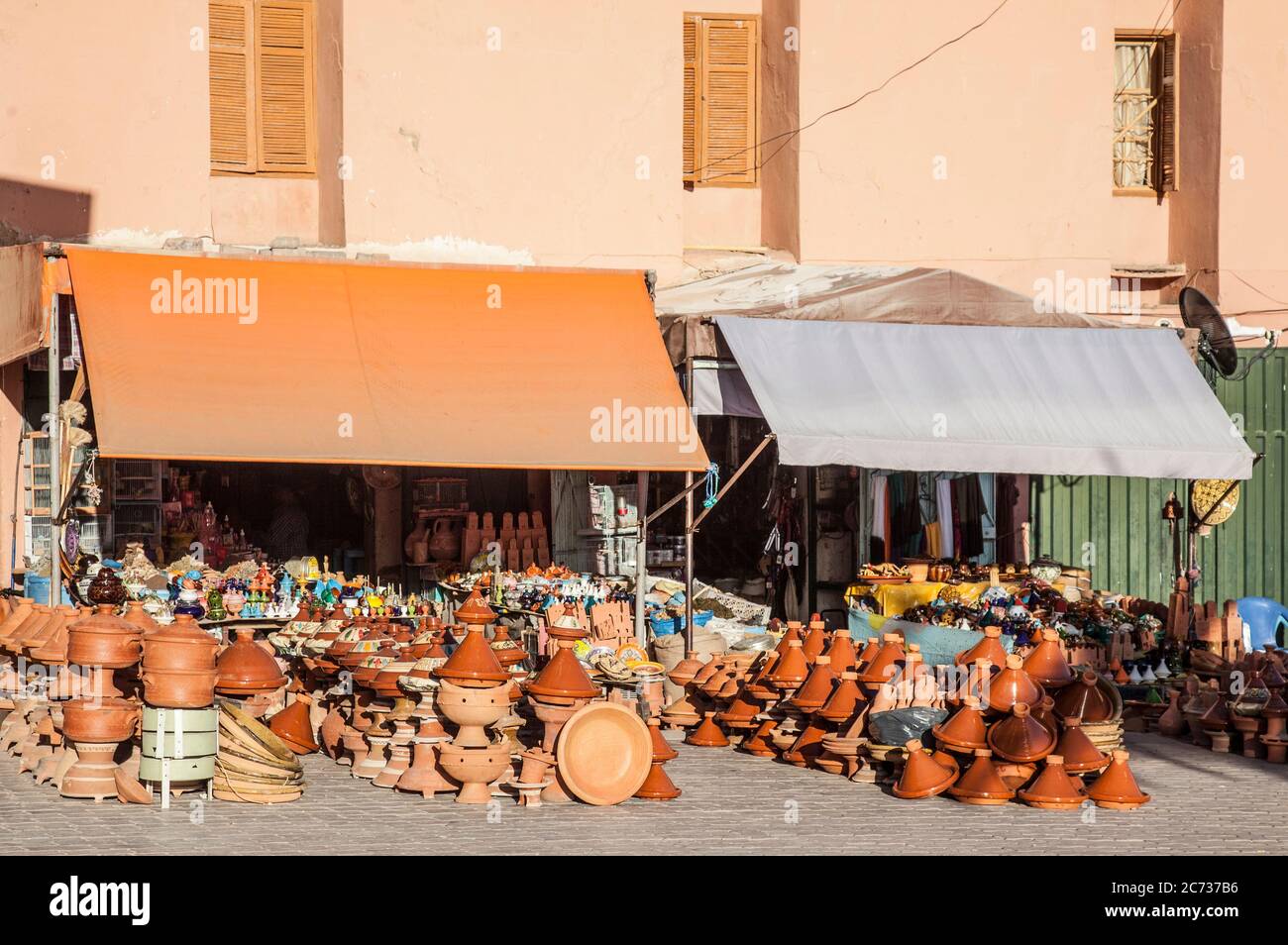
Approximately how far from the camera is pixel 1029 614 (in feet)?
43.0

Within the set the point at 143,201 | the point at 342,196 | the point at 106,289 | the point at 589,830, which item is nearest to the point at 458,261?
the point at 342,196

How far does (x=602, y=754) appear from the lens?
945 cm

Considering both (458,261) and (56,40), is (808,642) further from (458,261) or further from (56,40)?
(56,40)

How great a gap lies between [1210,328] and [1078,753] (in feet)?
18.8

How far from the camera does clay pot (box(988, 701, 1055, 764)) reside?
30.9ft

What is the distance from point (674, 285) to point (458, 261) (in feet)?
6.17

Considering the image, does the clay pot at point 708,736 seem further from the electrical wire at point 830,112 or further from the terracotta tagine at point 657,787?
the electrical wire at point 830,112

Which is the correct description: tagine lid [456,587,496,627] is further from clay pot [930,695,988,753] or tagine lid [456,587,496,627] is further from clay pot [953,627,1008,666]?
clay pot [953,627,1008,666]

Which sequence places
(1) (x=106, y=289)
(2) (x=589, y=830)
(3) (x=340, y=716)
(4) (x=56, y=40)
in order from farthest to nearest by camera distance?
(4) (x=56, y=40)
(1) (x=106, y=289)
(3) (x=340, y=716)
(2) (x=589, y=830)

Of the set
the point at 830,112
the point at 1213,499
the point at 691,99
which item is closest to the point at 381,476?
the point at 691,99

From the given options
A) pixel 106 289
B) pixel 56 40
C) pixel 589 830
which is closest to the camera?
pixel 589 830

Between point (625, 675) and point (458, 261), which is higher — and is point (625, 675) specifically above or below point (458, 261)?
below

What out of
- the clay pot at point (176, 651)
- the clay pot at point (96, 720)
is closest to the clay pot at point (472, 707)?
the clay pot at point (176, 651)

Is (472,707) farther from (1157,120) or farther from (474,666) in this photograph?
(1157,120)
